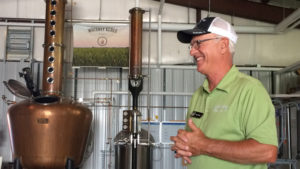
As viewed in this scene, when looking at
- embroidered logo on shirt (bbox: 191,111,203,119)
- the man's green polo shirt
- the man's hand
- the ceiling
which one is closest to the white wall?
the ceiling

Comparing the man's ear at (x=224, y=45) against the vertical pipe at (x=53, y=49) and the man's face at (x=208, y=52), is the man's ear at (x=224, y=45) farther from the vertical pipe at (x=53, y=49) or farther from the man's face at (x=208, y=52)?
the vertical pipe at (x=53, y=49)

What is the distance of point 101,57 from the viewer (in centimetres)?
693

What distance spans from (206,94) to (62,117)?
3.43 meters

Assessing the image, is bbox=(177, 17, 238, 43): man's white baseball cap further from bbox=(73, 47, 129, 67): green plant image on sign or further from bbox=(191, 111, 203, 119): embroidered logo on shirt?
bbox=(73, 47, 129, 67): green plant image on sign

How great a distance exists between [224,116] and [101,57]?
562 cm

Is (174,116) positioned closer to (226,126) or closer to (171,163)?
(171,163)

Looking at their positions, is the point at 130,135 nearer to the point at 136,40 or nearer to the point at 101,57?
the point at 136,40

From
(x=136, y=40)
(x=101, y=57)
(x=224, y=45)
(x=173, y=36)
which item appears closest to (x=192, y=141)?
(x=224, y=45)

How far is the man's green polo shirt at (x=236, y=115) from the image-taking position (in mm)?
1399

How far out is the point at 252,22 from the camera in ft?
25.6

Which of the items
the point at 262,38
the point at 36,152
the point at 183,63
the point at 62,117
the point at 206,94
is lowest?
the point at 36,152

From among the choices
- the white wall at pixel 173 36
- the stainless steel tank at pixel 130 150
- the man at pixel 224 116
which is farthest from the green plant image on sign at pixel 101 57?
the man at pixel 224 116

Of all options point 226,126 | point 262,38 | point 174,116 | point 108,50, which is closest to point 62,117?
point 108,50

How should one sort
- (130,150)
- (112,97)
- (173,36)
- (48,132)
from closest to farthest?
(48,132) < (130,150) < (112,97) < (173,36)
